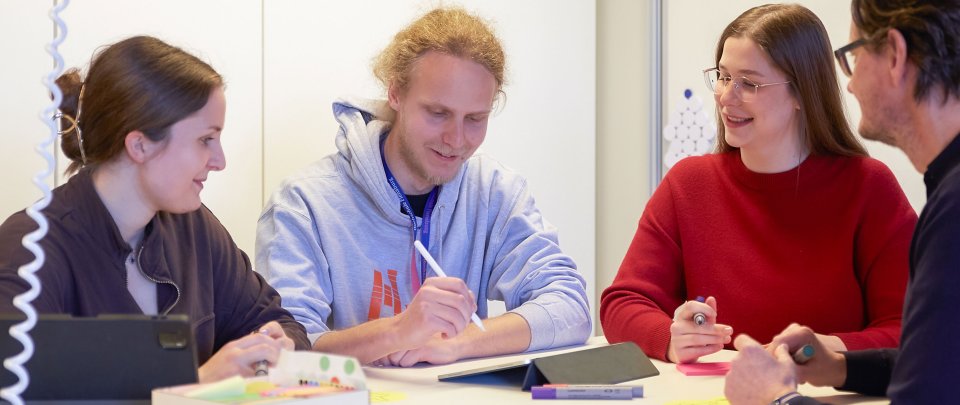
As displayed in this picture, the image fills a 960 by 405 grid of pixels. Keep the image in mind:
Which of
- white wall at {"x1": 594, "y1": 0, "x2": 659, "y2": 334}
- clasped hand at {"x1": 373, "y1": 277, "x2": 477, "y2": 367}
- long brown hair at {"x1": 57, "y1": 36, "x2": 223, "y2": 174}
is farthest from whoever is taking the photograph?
white wall at {"x1": 594, "y1": 0, "x2": 659, "y2": 334}

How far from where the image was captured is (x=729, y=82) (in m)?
2.14

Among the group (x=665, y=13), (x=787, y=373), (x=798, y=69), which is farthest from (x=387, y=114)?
(x=665, y=13)

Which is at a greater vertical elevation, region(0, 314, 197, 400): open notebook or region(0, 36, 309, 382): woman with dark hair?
region(0, 36, 309, 382): woman with dark hair

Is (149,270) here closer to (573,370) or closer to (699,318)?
(573,370)

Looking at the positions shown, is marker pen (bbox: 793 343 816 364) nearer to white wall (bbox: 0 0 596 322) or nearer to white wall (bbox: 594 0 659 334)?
white wall (bbox: 0 0 596 322)

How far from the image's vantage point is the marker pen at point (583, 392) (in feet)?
5.14

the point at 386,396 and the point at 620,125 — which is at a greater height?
the point at 620,125

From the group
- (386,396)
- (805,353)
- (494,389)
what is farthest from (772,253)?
(386,396)

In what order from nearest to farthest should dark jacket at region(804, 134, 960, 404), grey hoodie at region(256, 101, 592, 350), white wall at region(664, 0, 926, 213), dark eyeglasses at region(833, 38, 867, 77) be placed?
dark jacket at region(804, 134, 960, 404) → dark eyeglasses at region(833, 38, 867, 77) → grey hoodie at region(256, 101, 592, 350) → white wall at region(664, 0, 926, 213)

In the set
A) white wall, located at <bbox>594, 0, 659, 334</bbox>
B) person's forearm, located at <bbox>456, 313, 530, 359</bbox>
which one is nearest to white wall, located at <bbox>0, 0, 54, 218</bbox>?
person's forearm, located at <bbox>456, 313, 530, 359</bbox>

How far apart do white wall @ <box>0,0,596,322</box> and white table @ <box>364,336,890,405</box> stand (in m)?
0.89

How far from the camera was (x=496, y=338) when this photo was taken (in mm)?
1995

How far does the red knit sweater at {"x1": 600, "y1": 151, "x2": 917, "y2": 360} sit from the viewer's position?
2.02 m

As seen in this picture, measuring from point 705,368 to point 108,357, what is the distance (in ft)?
3.50
